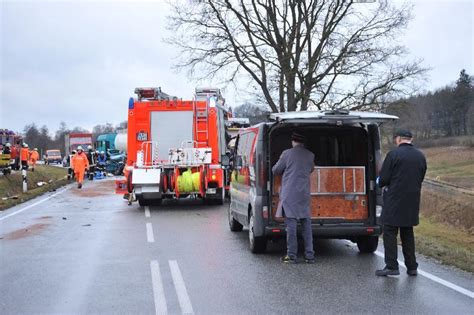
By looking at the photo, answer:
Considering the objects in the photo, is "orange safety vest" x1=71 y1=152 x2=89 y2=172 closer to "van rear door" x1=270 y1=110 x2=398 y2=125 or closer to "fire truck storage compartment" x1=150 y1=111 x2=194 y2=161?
"fire truck storage compartment" x1=150 y1=111 x2=194 y2=161

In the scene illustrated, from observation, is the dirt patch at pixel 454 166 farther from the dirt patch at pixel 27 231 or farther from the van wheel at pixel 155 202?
the dirt patch at pixel 27 231

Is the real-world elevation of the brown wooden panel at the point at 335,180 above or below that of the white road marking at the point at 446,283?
above

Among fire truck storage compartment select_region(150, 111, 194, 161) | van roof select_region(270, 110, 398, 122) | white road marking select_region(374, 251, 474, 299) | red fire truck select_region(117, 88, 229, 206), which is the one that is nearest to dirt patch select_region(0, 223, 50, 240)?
red fire truck select_region(117, 88, 229, 206)

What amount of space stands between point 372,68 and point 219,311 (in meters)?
26.5

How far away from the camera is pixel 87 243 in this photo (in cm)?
1077

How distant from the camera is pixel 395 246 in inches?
300

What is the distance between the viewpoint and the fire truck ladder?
17406 mm

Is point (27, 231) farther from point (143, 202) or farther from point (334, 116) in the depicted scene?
point (334, 116)

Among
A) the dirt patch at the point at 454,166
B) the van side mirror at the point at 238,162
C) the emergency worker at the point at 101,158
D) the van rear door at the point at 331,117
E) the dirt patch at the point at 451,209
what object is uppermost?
the van rear door at the point at 331,117

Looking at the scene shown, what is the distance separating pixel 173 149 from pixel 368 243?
Answer: 8817 mm

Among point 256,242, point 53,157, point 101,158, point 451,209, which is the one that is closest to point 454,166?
point 451,209

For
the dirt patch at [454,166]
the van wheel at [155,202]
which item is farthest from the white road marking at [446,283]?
the dirt patch at [454,166]

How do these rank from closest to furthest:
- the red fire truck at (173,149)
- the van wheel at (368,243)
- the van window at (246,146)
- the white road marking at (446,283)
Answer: the white road marking at (446,283) < the van wheel at (368,243) < the van window at (246,146) < the red fire truck at (173,149)

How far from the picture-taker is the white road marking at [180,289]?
20.3 ft
